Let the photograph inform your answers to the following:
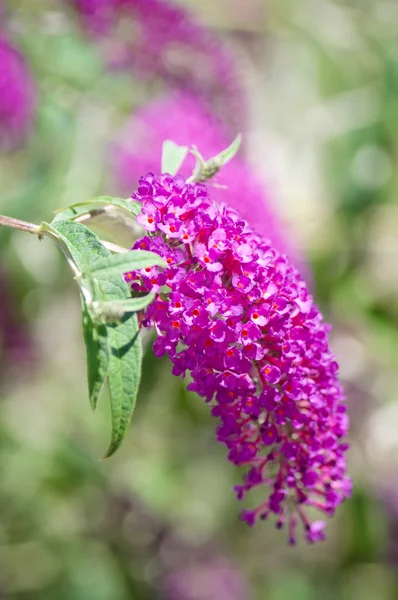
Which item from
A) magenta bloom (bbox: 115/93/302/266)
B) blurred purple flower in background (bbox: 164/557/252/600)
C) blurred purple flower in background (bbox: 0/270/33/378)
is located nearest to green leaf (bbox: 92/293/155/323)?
magenta bloom (bbox: 115/93/302/266)

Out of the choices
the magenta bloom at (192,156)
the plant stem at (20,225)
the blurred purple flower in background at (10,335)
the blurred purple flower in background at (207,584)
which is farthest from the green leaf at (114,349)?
the blurred purple flower in background at (207,584)

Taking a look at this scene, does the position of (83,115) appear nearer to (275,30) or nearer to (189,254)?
(189,254)

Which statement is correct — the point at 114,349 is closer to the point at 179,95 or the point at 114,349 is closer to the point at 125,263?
the point at 125,263

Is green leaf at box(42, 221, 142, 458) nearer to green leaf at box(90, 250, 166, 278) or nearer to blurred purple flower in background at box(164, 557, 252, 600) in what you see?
green leaf at box(90, 250, 166, 278)

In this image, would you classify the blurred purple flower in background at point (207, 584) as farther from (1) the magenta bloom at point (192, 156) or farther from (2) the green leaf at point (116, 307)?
(2) the green leaf at point (116, 307)

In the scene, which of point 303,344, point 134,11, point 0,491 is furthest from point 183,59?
point 303,344
